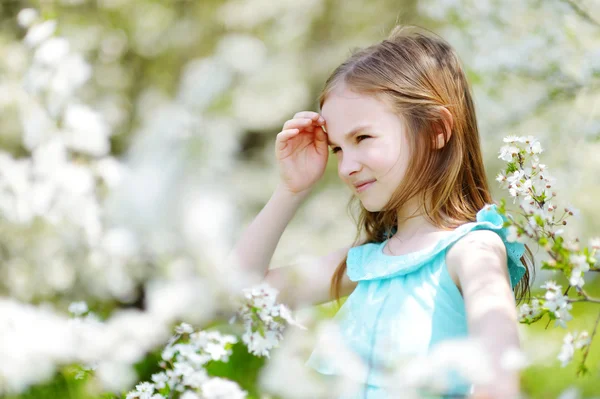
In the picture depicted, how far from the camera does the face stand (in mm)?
1391

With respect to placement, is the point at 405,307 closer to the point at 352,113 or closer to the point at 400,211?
the point at 400,211

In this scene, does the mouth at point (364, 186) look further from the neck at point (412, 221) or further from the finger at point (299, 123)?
the finger at point (299, 123)

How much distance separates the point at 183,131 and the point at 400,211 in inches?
35.8

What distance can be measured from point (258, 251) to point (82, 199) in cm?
73

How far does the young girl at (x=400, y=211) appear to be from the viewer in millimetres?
1250

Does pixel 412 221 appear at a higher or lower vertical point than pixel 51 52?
lower

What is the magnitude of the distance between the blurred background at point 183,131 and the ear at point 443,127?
1.09 ft

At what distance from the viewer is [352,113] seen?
1.42 metres

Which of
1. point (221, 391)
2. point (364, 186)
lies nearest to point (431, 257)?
point (364, 186)

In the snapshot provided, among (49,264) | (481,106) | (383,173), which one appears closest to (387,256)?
(383,173)

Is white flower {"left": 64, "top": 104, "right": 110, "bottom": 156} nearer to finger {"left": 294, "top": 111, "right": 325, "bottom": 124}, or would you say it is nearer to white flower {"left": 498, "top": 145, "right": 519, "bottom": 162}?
finger {"left": 294, "top": 111, "right": 325, "bottom": 124}

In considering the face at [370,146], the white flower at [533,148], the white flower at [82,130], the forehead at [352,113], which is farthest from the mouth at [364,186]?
the white flower at [82,130]

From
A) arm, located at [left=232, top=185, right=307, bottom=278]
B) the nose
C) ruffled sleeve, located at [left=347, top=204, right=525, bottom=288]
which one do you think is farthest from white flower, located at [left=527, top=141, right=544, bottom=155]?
arm, located at [left=232, top=185, right=307, bottom=278]

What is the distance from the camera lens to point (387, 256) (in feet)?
4.74
